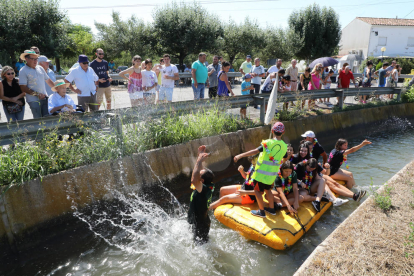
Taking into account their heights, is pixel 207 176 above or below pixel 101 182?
above

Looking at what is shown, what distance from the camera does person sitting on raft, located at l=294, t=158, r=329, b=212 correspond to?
586 cm

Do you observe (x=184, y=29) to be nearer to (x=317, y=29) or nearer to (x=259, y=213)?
(x=317, y=29)

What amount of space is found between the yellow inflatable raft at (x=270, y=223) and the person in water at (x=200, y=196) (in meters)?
0.62

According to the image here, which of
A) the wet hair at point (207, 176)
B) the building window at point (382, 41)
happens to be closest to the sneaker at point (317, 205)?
the wet hair at point (207, 176)

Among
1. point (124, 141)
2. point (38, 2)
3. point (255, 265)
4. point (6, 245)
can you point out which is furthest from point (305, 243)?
point (38, 2)

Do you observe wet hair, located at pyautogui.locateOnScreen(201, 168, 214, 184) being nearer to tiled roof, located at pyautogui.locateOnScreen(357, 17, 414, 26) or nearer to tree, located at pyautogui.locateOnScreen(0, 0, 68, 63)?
tree, located at pyautogui.locateOnScreen(0, 0, 68, 63)

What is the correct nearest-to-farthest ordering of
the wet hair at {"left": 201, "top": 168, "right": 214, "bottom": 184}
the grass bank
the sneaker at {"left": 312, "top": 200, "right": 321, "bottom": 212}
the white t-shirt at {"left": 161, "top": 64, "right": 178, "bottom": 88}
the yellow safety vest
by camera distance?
the grass bank, the wet hair at {"left": 201, "top": 168, "right": 214, "bottom": 184}, the yellow safety vest, the sneaker at {"left": 312, "top": 200, "right": 321, "bottom": 212}, the white t-shirt at {"left": 161, "top": 64, "right": 178, "bottom": 88}

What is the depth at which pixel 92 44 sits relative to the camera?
49.6 m

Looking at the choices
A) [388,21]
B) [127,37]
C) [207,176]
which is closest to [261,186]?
[207,176]

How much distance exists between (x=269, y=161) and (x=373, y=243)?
1.88 metres

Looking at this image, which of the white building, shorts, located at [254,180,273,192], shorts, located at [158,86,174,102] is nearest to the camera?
shorts, located at [254,180,273,192]

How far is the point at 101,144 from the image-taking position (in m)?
5.57

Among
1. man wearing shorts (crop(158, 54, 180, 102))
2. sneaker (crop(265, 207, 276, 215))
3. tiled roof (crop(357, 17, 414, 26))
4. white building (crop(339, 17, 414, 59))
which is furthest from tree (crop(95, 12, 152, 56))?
tiled roof (crop(357, 17, 414, 26))

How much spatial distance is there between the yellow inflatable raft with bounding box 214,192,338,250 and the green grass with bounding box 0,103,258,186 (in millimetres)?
2056
